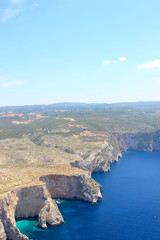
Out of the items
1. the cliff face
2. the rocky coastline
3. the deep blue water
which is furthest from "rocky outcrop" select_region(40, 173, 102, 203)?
the cliff face

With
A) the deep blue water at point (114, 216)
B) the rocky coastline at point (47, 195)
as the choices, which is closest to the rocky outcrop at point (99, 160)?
the rocky coastline at point (47, 195)

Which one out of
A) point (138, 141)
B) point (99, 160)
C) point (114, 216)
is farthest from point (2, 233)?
point (138, 141)

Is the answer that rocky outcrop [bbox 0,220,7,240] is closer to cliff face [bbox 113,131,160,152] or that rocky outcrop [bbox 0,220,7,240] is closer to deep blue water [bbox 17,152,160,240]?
deep blue water [bbox 17,152,160,240]

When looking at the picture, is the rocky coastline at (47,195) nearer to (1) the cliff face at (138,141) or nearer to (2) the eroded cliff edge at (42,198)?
(2) the eroded cliff edge at (42,198)

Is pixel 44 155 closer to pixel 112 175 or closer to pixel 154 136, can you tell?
pixel 112 175

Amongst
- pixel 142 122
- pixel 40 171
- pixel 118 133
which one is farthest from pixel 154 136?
pixel 40 171

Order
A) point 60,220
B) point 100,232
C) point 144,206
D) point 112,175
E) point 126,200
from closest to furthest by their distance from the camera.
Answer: point 100,232 → point 60,220 → point 144,206 → point 126,200 → point 112,175
